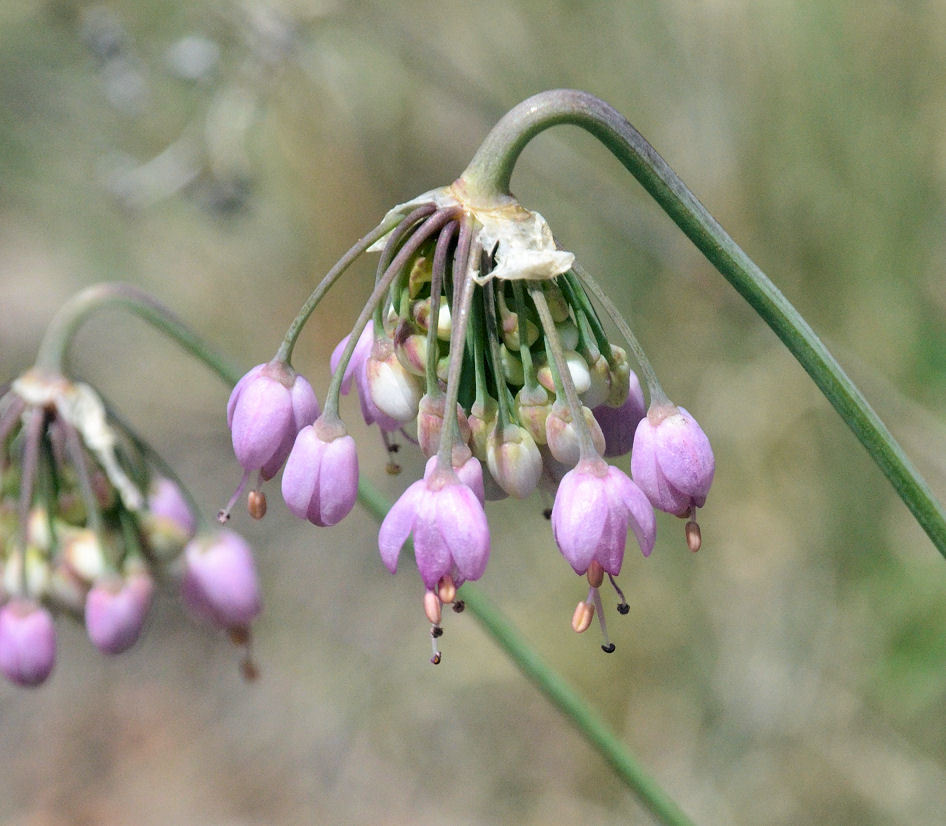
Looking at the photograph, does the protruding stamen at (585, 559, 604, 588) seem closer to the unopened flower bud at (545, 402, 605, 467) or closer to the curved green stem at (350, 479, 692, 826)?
the unopened flower bud at (545, 402, 605, 467)

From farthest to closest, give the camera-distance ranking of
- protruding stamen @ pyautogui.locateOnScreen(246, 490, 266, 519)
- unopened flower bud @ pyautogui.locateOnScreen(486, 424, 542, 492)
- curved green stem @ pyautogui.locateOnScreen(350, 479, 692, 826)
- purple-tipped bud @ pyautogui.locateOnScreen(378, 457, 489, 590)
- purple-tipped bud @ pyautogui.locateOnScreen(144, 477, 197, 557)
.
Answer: purple-tipped bud @ pyautogui.locateOnScreen(144, 477, 197, 557)
curved green stem @ pyautogui.locateOnScreen(350, 479, 692, 826)
protruding stamen @ pyautogui.locateOnScreen(246, 490, 266, 519)
unopened flower bud @ pyautogui.locateOnScreen(486, 424, 542, 492)
purple-tipped bud @ pyautogui.locateOnScreen(378, 457, 489, 590)

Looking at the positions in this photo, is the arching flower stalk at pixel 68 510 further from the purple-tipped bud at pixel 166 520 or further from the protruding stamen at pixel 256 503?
the protruding stamen at pixel 256 503

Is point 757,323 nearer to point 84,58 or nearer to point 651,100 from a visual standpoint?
point 651,100

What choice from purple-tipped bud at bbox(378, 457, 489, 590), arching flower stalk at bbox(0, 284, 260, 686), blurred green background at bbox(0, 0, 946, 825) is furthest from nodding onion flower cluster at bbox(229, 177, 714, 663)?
blurred green background at bbox(0, 0, 946, 825)

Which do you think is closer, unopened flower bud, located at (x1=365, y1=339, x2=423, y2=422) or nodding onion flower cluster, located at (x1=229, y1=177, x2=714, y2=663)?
nodding onion flower cluster, located at (x1=229, y1=177, x2=714, y2=663)

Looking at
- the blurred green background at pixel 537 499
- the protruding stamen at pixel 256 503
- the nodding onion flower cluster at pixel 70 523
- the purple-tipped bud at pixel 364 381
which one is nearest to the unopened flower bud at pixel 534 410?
the purple-tipped bud at pixel 364 381

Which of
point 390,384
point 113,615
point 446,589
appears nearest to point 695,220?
point 390,384

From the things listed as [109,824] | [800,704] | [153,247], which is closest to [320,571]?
[109,824]
